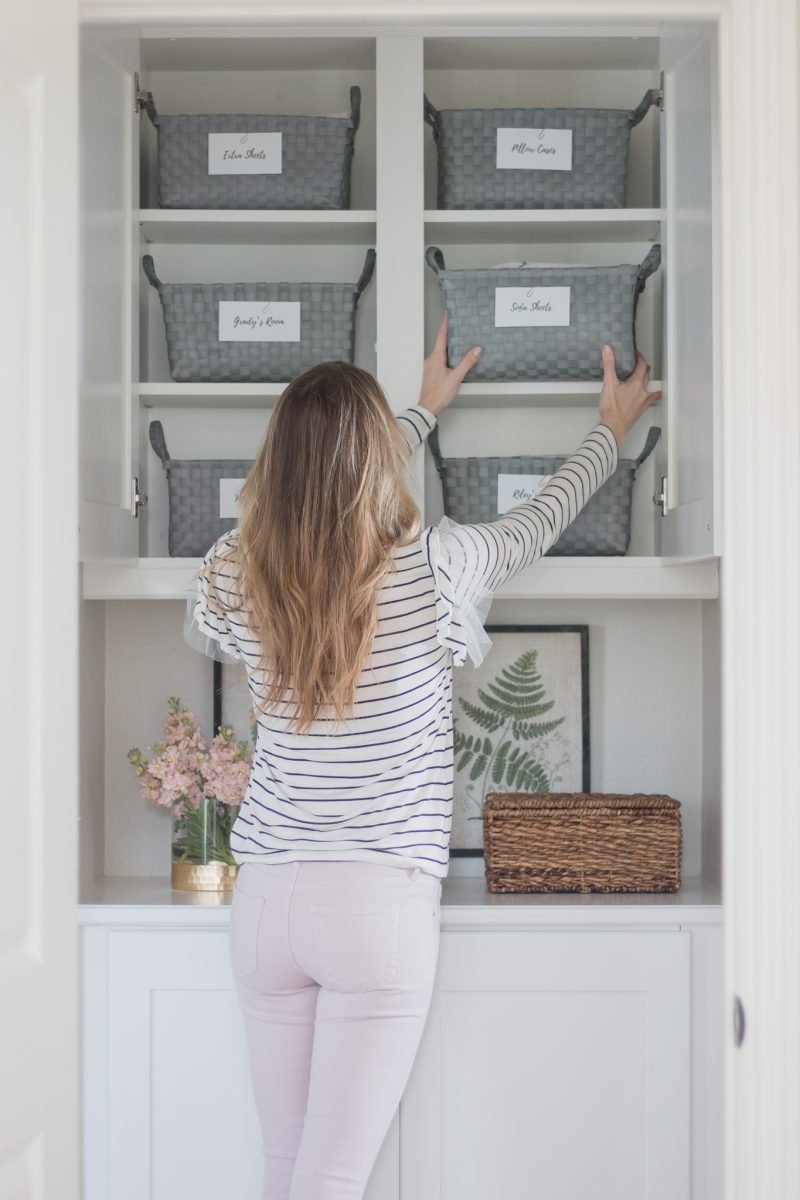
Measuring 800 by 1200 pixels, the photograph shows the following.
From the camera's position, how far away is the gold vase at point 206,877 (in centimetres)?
225

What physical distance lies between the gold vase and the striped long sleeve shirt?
0.44 m

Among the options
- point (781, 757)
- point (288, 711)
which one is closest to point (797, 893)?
point (781, 757)

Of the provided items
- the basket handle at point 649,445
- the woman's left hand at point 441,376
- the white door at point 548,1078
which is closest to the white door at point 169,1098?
the white door at point 548,1078

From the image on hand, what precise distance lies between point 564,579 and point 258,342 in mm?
682

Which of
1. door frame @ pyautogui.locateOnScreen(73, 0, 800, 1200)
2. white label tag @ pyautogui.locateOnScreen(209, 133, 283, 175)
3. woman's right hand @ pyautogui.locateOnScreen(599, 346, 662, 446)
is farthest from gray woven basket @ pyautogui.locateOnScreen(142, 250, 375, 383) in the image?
door frame @ pyautogui.locateOnScreen(73, 0, 800, 1200)

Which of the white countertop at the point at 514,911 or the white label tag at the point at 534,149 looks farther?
the white label tag at the point at 534,149

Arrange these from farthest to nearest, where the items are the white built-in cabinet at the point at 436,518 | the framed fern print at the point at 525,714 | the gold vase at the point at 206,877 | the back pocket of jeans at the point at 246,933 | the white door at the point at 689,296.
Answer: the framed fern print at the point at 525,714 < the gold vase at the point at 206,877 < the white built-in cabinet at the point at 436,518 < the white door at the point at 689,296 < the back pocket of jeans at the point at 246,933

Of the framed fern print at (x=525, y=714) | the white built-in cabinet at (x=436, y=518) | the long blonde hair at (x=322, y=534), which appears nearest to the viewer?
the long blonde hair at (x=322, y=534)

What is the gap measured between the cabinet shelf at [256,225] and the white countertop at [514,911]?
1194 millimetres

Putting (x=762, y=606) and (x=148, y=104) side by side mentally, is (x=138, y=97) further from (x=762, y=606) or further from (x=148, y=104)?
(x=762, y=606)

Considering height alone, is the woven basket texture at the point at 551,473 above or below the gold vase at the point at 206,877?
above

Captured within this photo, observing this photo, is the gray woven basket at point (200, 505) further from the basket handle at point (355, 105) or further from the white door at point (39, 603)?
the white door at point (39, 603)

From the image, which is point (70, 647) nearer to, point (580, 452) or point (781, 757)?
point (781, 757)

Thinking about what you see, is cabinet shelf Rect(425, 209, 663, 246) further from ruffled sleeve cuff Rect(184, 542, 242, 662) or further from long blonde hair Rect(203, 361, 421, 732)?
ruffled sleeve cuff Rect(184, 542, 242, 662)
